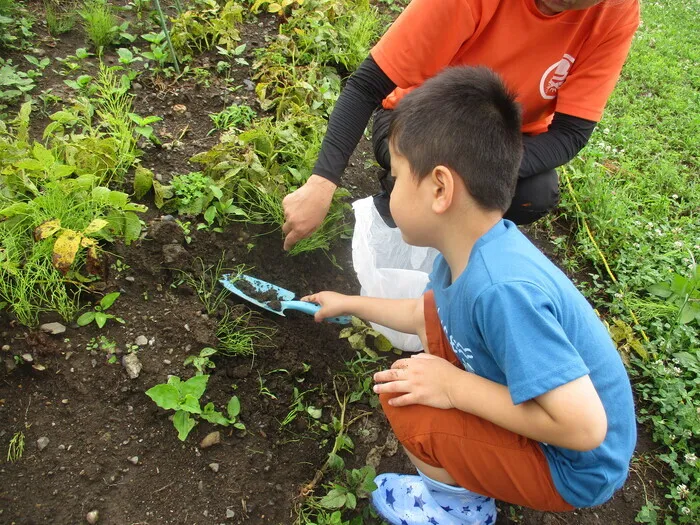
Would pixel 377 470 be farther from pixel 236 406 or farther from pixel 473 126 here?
pixel 473 126

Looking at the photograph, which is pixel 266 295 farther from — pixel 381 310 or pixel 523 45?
pixel 523 45

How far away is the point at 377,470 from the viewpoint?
5.90ft

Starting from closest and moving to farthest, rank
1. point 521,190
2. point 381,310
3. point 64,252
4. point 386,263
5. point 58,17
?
point 64,252 < point 381,310 < point 521,190 < point 386,263 < point 58,17

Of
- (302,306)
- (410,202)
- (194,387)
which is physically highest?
(410,202)

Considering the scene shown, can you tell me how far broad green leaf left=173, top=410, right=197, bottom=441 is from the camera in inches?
62.0

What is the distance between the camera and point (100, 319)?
1.74 metres

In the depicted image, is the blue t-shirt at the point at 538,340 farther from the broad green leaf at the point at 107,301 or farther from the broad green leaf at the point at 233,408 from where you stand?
the broad green leaf at the point at 107,301

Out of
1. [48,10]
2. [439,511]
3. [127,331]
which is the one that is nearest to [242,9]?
[48,10]

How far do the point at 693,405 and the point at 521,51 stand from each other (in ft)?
4.68

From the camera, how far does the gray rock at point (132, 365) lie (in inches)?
66.7

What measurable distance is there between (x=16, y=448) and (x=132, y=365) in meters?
0.37

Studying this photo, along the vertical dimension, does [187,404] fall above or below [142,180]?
below

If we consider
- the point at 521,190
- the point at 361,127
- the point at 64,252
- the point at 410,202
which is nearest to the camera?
the point at 410,202

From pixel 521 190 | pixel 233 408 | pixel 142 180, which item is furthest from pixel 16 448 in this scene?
pixel 521 190
